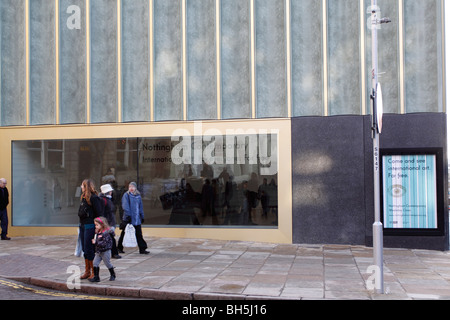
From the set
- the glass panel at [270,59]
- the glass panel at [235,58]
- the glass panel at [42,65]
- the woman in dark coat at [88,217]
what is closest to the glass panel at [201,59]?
the glass panel at [235,58]

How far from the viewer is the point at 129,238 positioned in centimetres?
1118

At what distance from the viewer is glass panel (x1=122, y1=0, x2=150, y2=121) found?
46.9ft

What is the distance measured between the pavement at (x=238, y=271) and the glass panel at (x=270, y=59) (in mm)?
4002

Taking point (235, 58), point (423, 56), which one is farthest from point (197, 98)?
point (423, 56)

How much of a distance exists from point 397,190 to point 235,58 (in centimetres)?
593

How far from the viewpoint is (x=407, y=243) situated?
40.9 feet

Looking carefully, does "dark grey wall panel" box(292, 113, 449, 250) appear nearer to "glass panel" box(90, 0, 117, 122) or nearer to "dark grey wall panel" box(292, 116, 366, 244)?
"dark grey wall panel" box(292, 116, 366, 244)

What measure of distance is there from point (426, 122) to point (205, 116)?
6.17 meters

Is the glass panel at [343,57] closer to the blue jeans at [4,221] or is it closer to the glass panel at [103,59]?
the glass panel at [103,59]

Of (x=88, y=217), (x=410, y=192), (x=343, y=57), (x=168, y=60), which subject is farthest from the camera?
(x=168, y=60)

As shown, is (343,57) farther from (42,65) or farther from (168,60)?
(42,65)

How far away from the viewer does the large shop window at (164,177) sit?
1362 centimetres

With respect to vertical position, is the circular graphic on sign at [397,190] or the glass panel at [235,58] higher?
the glass panel at [235,58]
